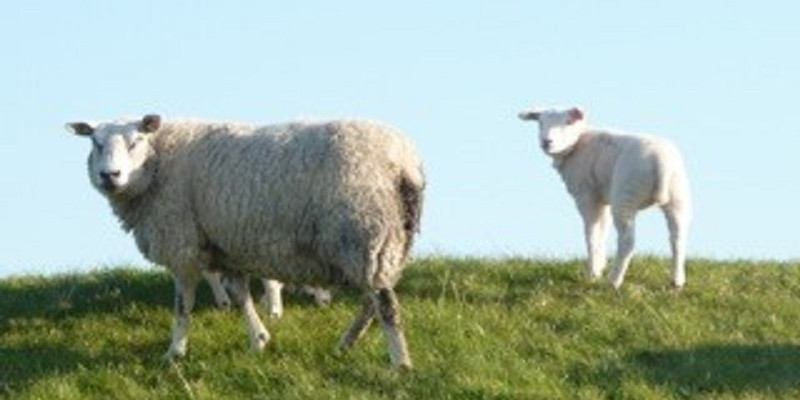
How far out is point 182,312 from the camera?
14.4 m

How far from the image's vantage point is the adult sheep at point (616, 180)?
1706cm

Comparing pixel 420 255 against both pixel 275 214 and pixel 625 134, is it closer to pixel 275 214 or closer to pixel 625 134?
pixel 625 134

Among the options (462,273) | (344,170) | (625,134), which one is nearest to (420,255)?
(462,273)

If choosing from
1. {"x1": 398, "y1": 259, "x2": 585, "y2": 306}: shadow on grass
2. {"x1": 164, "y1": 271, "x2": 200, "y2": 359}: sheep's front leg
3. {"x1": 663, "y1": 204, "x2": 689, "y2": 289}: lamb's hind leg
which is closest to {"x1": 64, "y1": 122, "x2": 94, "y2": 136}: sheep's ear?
{"x1": 164, "y1": 271, "x2": 200, "y2": 359}: sheep's front leg

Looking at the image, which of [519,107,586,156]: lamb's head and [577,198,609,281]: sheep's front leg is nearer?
[577,198,609,281]: sheep's front leg

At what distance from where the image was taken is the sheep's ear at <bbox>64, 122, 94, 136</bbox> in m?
14.8

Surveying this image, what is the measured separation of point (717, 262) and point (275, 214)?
7.51 m

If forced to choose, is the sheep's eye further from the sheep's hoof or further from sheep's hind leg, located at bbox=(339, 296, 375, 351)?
the sheep's hoof

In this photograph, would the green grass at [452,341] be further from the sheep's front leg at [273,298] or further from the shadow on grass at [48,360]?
the sheep's front leg at [273,298]

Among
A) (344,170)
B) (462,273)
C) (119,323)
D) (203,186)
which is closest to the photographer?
(344,170)

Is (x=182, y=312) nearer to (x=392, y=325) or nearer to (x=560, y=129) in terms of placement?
(x=392, y=325)

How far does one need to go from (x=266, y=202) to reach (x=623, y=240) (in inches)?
198

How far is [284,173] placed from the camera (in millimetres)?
13594

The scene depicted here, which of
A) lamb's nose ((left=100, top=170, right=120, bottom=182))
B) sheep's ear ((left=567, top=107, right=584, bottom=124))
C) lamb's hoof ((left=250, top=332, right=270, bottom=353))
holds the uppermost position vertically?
lamb's nose ((left=100, top=170, right=120, bottom=182))
